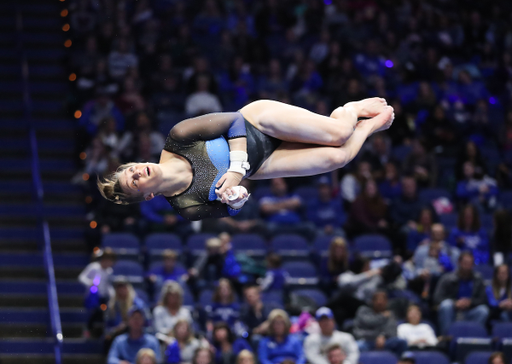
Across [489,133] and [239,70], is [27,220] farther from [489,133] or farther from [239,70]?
[489,133]

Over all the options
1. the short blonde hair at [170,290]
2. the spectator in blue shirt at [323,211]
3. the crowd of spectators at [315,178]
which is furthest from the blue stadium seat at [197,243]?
the spectator in blue shirt at [323,211]

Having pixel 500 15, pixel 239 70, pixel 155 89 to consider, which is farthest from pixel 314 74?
pixel 500 15

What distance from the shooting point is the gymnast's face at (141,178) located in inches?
175

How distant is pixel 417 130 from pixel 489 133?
122cm

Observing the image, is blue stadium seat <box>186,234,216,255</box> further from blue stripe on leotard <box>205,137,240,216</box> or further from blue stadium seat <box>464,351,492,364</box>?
blue stripe on leotard <box>205,137,240,216</box>

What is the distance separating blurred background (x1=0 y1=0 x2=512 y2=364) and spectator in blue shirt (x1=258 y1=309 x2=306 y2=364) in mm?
33

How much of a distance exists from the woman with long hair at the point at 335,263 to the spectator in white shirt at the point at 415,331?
39.6 inches

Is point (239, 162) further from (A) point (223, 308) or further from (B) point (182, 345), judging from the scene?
(A) point (223, 308)

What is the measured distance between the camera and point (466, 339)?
8.09 m

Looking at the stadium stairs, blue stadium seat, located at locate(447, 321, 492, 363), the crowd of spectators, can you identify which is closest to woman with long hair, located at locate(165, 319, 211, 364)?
the crowd of spectators

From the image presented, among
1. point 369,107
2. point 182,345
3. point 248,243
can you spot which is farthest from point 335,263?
point 369,107

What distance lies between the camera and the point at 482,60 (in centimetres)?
1299

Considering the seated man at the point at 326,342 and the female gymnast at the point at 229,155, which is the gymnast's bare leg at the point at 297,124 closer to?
the female gymnast at the point at 229,155

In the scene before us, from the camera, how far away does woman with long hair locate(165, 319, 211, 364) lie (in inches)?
304
